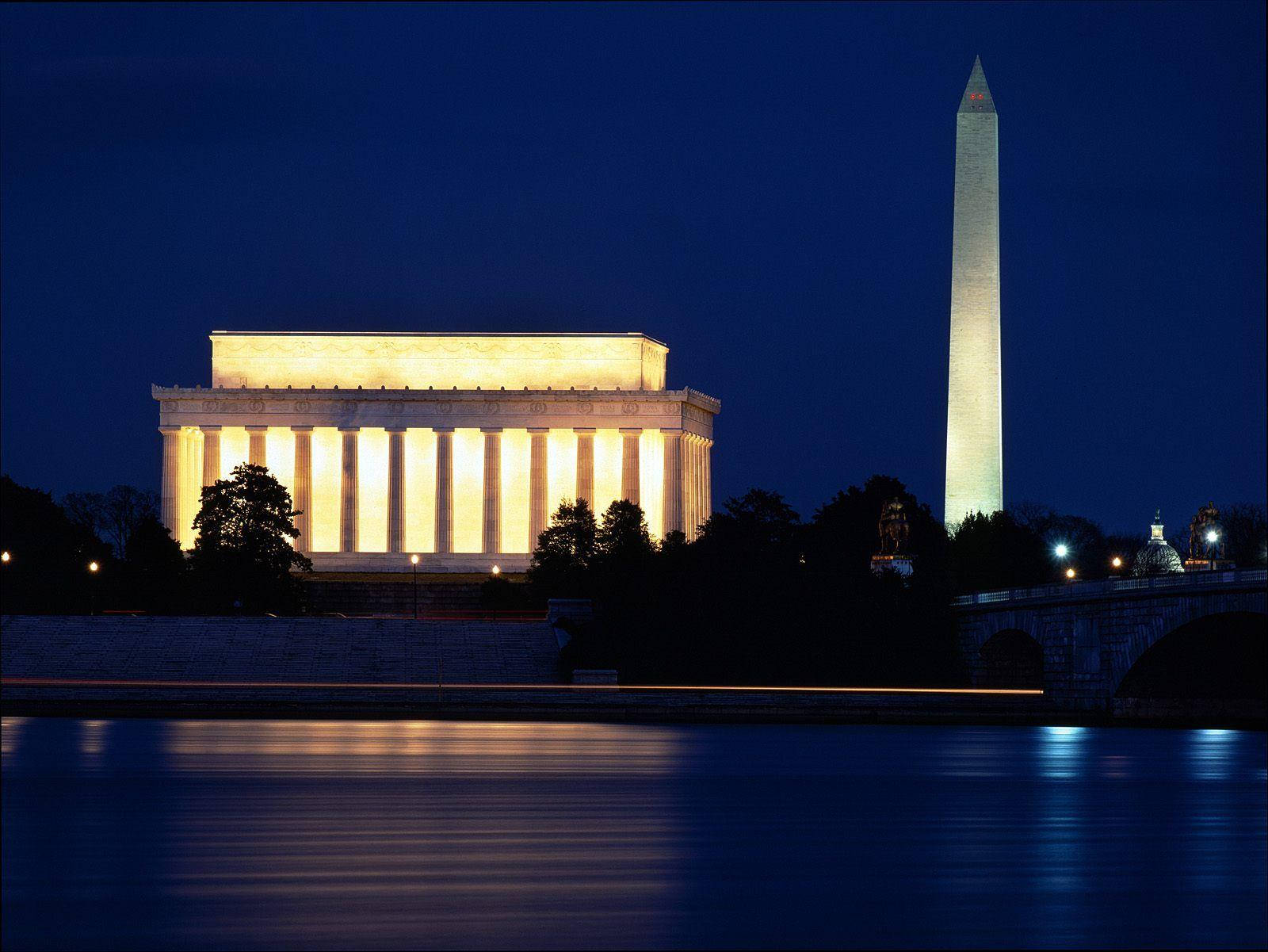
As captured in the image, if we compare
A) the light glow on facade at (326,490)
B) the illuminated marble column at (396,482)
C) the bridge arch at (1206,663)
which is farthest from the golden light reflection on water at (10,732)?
the light glow on facade at (326,490)

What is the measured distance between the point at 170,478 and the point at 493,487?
20.4 metres

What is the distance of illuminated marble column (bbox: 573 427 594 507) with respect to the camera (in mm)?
154625

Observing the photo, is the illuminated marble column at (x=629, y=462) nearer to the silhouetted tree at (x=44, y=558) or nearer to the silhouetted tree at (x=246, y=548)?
the silhouetted tree at (x=246, y=548)

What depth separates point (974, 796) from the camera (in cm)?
4903

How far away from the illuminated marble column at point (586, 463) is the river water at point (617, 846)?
90.8 m

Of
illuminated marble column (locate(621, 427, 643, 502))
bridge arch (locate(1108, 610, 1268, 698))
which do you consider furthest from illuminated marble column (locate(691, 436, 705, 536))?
bridge arch (locate(1108, 610, 1268, 698))

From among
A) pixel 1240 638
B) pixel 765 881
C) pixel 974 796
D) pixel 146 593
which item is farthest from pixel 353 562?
pixel 765 881

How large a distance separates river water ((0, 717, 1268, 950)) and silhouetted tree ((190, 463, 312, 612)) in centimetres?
5595

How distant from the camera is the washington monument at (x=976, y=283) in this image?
396 ft

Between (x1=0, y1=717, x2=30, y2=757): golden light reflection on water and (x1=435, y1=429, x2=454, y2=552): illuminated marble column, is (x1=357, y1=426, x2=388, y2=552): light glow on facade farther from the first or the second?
(x1=0, y1=717, x2=30, y2=757): golden light reflection on water

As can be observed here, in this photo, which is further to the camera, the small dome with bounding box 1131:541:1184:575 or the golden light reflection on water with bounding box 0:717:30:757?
the small dome with bounding box 1131:541:1184:575

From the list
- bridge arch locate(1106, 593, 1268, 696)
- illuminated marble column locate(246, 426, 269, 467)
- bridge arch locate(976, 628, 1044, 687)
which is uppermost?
illuminated marble column locate(246, 426, 269, 467)

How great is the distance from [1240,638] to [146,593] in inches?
2231

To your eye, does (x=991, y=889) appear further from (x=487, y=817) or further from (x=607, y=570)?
(x=607, y=570)
